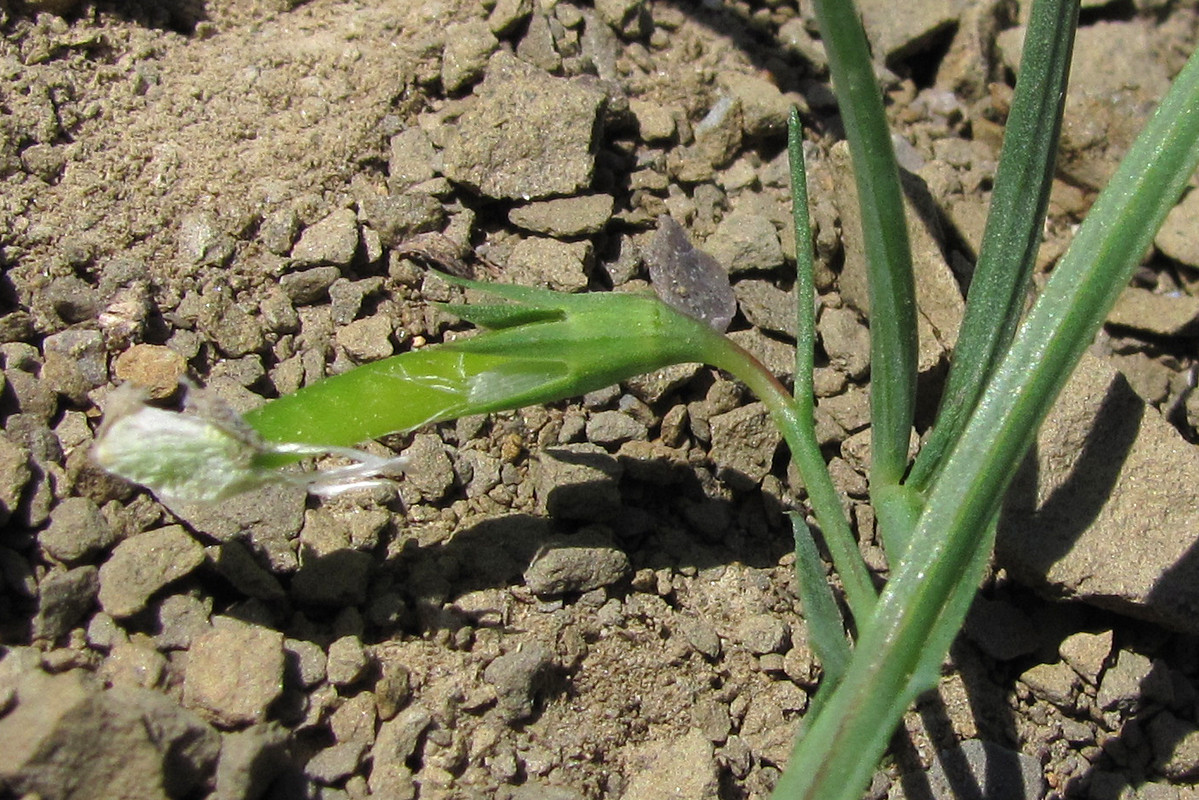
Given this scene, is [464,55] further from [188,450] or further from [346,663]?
[346,663]

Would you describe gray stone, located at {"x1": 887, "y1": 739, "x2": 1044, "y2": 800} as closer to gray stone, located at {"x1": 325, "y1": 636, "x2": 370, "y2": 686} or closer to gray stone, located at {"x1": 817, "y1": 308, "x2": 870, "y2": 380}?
gray stone, located at {"x1": 817, "y1": 308, "x2": 870, "y2": 380}

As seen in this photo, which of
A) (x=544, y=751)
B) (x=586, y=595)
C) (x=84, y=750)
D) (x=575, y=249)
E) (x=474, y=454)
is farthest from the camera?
(x=575, y=249)

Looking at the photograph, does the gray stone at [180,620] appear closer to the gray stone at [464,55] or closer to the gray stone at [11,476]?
the gray stone at [11,476]

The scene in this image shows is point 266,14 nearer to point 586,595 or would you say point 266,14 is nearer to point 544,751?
point 586,595

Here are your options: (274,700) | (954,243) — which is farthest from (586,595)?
(954,243)

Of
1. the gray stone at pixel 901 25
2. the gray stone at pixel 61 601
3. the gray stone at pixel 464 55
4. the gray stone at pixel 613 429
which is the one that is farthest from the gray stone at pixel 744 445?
the gray stone at pixel 901 25

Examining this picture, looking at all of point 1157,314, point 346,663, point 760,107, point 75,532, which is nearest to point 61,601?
point 75,532
